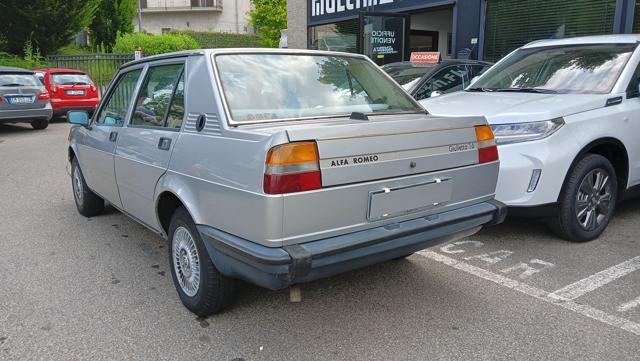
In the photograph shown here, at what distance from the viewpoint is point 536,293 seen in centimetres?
365

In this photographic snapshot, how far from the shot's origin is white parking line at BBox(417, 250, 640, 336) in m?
3.21

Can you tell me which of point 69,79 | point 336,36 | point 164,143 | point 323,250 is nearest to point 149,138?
point 164,143

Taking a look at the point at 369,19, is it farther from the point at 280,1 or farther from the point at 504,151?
the point at 280,1

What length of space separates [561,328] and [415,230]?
1066 millimetres

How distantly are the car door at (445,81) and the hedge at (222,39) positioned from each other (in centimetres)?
4000

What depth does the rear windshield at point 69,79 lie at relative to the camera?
600 inches

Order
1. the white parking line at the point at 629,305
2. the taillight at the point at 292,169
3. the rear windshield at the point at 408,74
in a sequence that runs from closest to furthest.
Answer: the taillight at the point at 292,169 → the white parking line at the point at 629,305 → the rear windshield at the point at 408,74

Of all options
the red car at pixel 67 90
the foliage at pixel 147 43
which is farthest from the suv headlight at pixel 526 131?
the foliage at pixel 147 43

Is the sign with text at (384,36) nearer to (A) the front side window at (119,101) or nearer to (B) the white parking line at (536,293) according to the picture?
(A) the front side window at (119,101)

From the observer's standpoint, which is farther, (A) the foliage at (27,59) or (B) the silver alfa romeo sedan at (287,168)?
(A) the foliage at (27,59)

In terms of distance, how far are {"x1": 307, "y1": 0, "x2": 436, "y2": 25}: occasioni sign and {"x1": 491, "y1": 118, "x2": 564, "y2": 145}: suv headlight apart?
9490mm

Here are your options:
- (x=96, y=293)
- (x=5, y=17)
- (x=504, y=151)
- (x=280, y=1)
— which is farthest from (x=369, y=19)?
(x=280, y=1)

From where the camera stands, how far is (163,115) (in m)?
3.75

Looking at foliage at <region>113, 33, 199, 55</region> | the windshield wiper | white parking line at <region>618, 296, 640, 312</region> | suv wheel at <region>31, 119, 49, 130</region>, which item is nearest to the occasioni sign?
the windshield wiper
